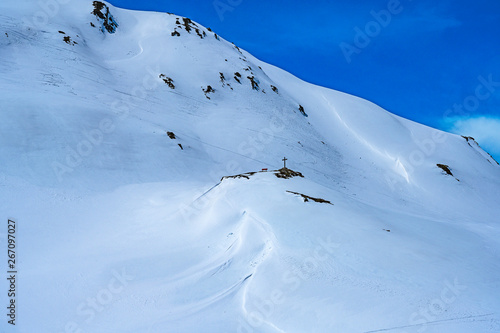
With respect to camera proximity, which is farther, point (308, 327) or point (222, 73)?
point (222, 73)

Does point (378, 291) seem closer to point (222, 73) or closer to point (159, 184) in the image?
point (159, 184)

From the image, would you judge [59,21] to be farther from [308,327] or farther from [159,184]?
[308,327]

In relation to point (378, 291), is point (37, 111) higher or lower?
lower

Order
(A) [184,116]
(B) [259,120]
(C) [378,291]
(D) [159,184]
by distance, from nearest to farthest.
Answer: (C) [378,291] → (D) [159,184] → (A) [184,116] → (B) [259,120]

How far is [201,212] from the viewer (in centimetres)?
1520

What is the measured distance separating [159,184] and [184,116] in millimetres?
14668

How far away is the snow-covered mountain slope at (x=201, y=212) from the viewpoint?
8.15m

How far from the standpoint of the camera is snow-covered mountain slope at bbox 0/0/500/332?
26.7 feet

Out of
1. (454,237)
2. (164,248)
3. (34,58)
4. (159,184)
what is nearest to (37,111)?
(159,184)

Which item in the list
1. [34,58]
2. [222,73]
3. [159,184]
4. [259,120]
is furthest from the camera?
[222,73]

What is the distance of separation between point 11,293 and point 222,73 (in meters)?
40.6

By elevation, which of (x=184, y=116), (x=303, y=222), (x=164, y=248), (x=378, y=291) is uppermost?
(x=378, y=291)

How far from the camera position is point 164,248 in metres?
12.1

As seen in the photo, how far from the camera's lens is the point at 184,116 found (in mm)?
33312
